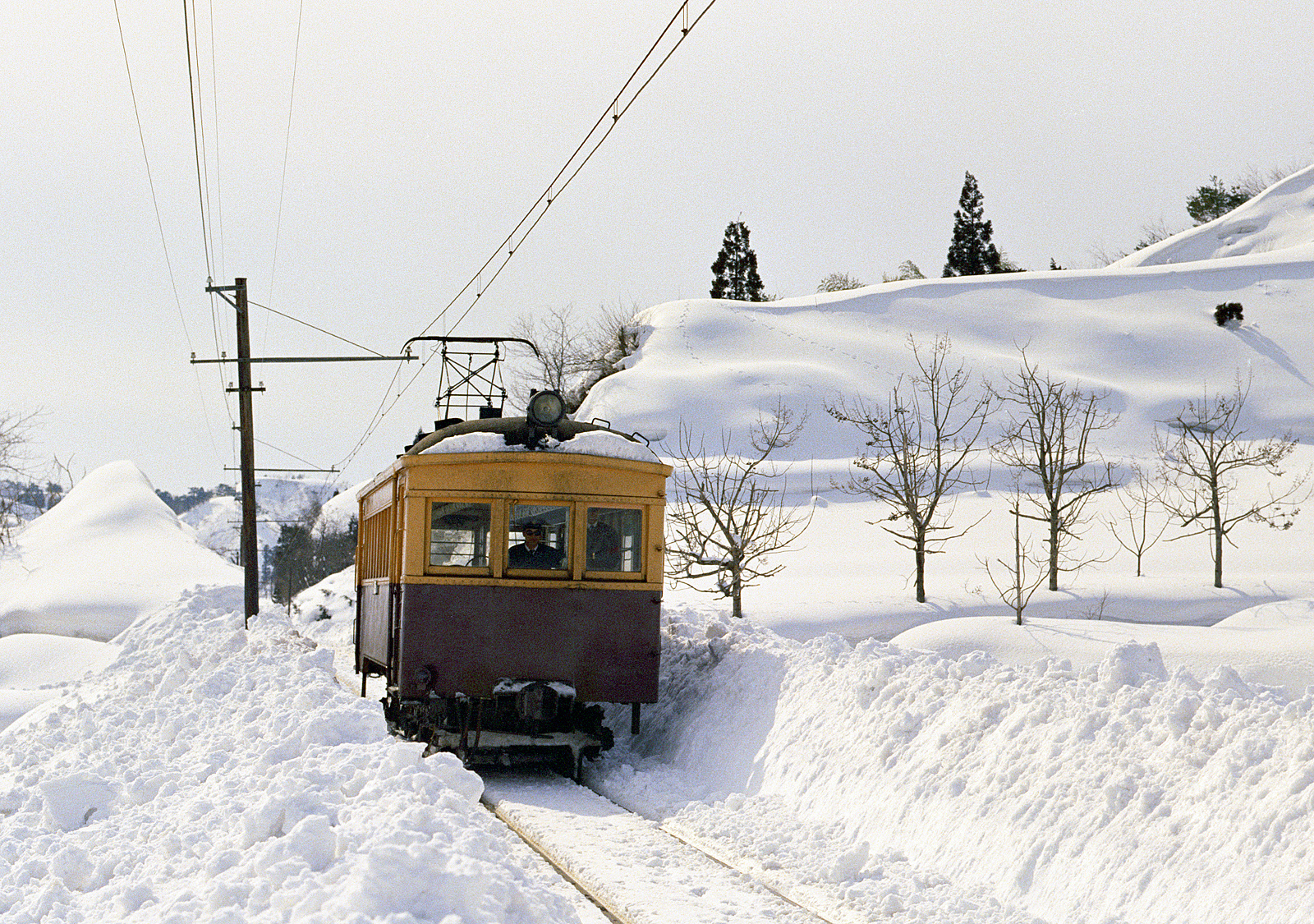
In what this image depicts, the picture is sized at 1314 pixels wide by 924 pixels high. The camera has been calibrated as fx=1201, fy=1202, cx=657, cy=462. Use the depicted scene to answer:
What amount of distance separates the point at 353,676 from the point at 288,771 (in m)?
15.6

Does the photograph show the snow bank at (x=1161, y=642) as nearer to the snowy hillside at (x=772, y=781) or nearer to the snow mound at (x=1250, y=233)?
the snowy hillside at (x=772, y=781)

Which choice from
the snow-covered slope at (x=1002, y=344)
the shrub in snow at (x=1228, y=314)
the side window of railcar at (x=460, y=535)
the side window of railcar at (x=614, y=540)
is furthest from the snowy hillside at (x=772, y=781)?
the shrub in snow at (x=1228, y=314)

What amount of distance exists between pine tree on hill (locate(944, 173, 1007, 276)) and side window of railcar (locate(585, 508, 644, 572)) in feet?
240

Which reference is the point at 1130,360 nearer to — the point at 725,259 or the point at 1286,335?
the point at 1286,335

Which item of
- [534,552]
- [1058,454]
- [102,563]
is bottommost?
[102,563]

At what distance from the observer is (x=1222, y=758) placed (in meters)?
5.95

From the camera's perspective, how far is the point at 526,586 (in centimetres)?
1052

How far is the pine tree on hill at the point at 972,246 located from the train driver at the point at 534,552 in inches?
2894

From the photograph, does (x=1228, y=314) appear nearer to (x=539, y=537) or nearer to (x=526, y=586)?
(x=539, y=537)

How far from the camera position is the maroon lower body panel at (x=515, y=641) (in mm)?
10367

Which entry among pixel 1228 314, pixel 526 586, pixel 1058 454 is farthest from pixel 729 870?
pixel 1228 314

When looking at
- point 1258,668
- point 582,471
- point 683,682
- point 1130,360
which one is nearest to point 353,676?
point 683,682

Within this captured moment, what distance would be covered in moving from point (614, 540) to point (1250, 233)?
274 ft

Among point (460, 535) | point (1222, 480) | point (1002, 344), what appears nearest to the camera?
point (460, 535)
